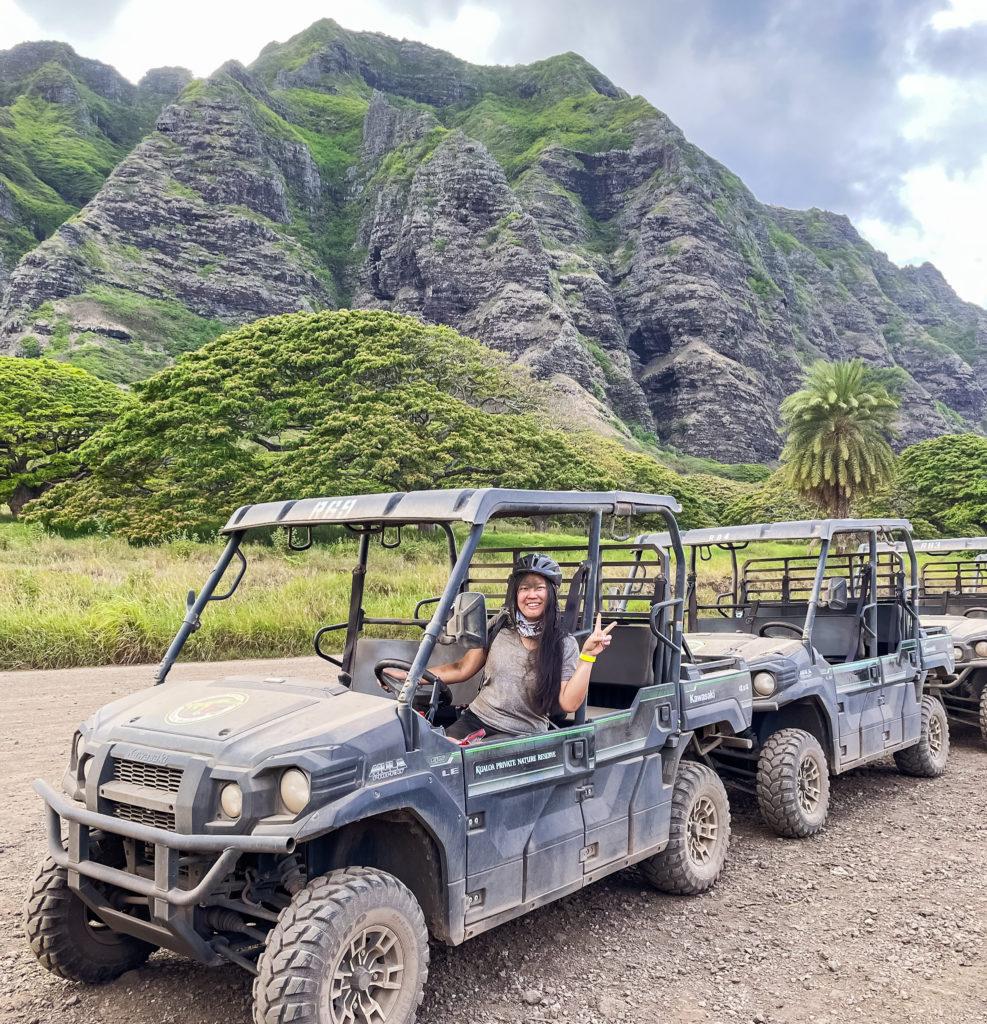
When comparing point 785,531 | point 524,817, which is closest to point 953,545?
point 785,531

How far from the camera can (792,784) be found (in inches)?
254

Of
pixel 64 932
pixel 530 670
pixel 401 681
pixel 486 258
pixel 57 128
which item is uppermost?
pixel 57 128

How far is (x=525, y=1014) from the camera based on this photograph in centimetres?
390

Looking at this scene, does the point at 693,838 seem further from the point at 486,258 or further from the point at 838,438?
the point at 486,258

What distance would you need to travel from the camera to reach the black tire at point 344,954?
3.03 meters

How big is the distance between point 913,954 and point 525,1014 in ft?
7.39

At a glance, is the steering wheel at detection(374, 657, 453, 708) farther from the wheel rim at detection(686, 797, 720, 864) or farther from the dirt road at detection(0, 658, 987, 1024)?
the wheel rim at detection(686, 797, 720, 864)

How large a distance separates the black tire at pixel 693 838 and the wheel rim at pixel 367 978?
7.60 feet

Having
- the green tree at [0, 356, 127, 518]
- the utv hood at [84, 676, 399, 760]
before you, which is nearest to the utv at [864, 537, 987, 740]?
the utv hood at [84, 676, 399, 760]

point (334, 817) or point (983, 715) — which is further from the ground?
point (334, 817)

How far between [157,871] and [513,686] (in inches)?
76.7

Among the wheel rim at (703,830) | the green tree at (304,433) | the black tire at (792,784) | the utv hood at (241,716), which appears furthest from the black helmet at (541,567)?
the green tree at (304,433)

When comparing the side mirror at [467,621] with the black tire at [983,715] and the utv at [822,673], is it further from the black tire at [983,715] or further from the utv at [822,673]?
the black tire at [983,715]

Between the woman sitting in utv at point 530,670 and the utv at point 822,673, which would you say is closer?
the woman sitting in utv at point 530,670
